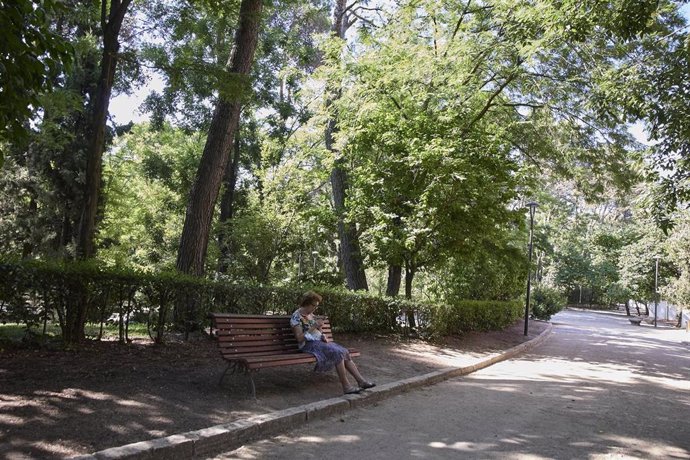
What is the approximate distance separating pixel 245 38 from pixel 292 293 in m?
5.39

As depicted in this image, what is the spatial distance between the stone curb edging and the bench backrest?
3.51 ft

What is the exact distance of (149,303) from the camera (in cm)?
807

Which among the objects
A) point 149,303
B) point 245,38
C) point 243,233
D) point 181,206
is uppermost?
point 245,38

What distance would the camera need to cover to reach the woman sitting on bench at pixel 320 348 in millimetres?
6554

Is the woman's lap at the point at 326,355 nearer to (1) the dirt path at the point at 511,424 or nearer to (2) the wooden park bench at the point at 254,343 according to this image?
(2) the wooden park bench at the point at 254,343

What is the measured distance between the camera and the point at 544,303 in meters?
32.0

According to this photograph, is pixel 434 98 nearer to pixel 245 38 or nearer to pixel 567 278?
pixel 245 38

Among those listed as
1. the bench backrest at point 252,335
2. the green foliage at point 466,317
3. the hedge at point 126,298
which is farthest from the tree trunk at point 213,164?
the green foliage at point 466,317

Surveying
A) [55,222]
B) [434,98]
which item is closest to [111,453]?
[434,98]

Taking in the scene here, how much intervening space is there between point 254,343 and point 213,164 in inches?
191

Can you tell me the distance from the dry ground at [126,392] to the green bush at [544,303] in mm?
25122

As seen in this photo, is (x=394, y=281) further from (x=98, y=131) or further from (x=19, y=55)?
(x=19, y=55)

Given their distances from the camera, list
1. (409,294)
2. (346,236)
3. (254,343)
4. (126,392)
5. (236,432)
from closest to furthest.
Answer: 1. (236,432)
2. (126,392)
3. (254,343)
4. (409,294)
5. (346,236)

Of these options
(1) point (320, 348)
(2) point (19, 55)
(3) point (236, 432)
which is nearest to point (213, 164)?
(1) point (320, 348)
